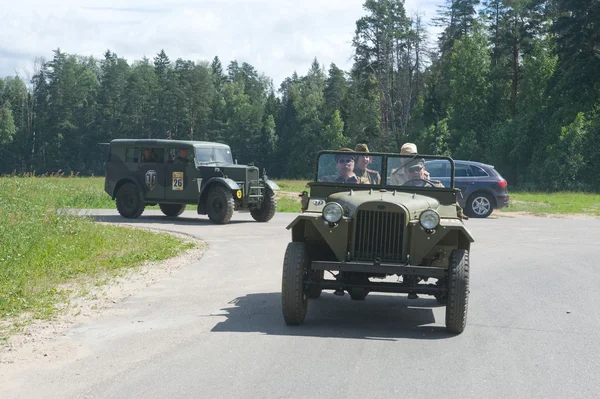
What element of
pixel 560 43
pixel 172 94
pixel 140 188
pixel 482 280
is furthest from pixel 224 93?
pixel 482 280

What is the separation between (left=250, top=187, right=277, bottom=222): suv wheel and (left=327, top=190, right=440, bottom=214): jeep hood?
12771mm

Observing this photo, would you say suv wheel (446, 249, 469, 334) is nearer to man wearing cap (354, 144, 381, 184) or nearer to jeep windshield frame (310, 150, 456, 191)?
jeep windshield frame (310, 150, 456, 191)

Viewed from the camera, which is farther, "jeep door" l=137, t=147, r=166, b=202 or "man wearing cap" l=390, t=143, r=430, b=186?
"jeep door" l=137, t=147, r=166, b=202

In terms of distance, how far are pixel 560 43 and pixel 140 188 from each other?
113 ft

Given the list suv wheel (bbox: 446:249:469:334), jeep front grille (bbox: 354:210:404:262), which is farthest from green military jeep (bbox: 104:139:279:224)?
suv wheel (bbox: 446:249:469:334)

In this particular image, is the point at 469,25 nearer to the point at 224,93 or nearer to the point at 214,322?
the point at 224,93

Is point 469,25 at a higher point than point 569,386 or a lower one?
higher

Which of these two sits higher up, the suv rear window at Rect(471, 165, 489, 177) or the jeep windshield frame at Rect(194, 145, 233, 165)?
the jeep windshield frame at Rect(194, 145, 233, 165)

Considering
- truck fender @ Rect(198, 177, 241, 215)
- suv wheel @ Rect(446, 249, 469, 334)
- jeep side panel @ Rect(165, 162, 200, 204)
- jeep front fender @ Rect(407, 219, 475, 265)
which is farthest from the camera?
jeep side panel @ Rect(165, 162, 200, 204)

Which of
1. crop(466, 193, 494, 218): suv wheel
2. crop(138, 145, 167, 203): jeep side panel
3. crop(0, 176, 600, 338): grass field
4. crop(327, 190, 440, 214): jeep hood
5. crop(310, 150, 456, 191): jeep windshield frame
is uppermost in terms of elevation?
crop(310, 150, 456, 191): jeep windshield frame

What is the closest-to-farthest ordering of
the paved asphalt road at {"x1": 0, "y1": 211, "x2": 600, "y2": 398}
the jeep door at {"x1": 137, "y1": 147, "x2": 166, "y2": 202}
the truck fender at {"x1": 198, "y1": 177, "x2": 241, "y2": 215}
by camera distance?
the paved asphalt road at {"x1": 0, "y1": 211, "x2": 600, "y2": 398}, the truck fender at {"x1": 198, "y1": 177, "x2": 241, "y2": 215}, the jeep door at {"x1": 137, "y1": 147, "x2": 166, "y2": 202}

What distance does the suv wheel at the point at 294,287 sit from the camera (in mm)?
7832

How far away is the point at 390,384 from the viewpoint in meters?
5.93

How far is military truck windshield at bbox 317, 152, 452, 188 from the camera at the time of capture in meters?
9.23
